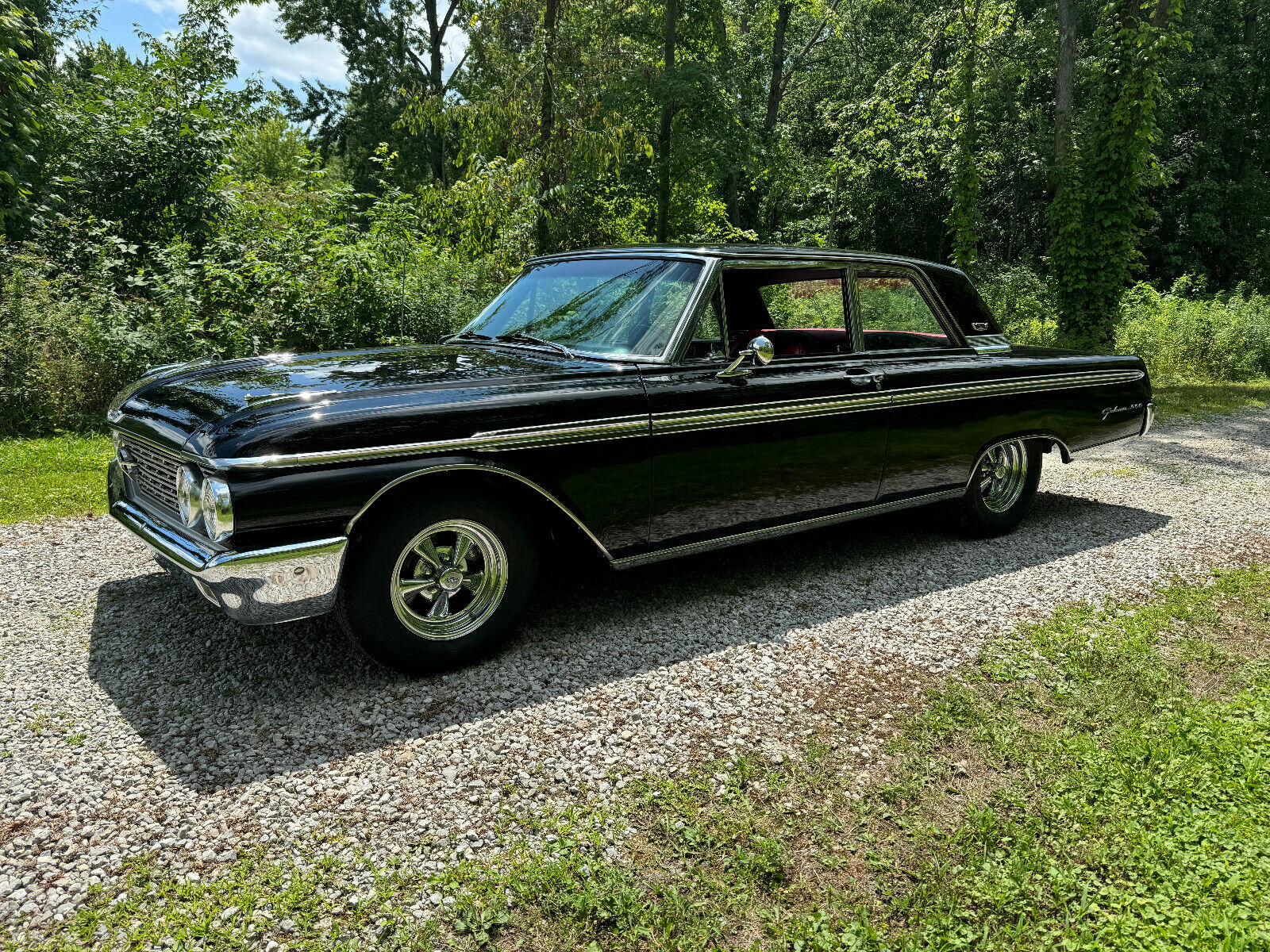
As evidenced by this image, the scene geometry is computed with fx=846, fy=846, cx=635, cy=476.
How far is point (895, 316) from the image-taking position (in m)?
5.23

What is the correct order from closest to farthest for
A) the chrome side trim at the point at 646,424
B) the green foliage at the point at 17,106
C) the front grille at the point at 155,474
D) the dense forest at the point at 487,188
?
the chrome side trim at the point at 646,424, the front grille at the point at 155,474, the green foliage at the point at 17,106, the dense forest at the point at 487,188

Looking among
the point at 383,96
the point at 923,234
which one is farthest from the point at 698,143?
the point at 383,96

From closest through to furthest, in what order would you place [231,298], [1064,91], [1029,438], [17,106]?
1. [1029,438]
2. [17,106]
3. [231,298]
4. [1064,91]

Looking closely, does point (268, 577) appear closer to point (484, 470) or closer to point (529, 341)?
point (484, 470)

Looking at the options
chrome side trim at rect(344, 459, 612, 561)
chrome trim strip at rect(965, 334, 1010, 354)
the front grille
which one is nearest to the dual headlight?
the front grille

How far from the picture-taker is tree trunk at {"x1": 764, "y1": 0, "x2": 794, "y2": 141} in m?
27.5

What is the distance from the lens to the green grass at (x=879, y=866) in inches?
88.3

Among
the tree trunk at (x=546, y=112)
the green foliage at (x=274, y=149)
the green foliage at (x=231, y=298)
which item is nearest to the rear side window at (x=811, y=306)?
the green foliage at (x=231, y=298)

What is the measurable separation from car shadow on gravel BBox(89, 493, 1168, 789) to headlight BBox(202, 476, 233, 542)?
751 millimetres

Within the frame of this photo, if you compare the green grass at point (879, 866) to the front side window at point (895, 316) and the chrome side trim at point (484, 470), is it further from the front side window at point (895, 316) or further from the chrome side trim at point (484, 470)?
the front side window at point (895, 316)

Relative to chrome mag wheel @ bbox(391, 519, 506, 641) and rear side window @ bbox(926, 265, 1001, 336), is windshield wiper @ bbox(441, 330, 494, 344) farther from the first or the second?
rear side window @ bbox(926, 265, 1001, 336)

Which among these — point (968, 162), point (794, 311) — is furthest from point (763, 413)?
point (968, 162)

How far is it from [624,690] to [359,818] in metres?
1.21

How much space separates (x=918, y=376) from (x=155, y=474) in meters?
4.02
